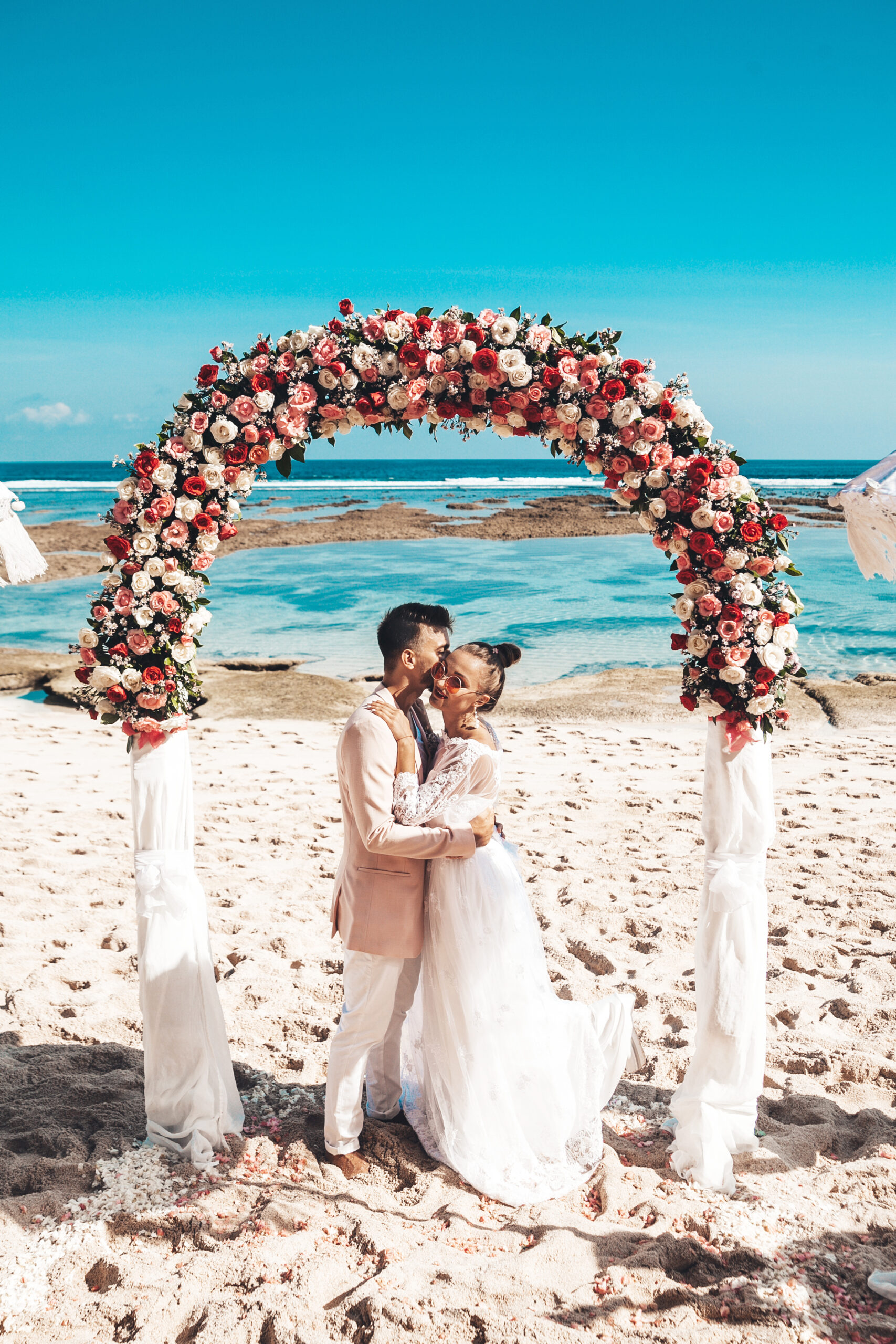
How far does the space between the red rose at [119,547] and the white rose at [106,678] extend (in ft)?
1.68

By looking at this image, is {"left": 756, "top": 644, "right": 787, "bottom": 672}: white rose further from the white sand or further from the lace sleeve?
the white sand

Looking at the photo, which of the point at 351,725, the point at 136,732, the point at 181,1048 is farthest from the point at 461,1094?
the point at 136,732

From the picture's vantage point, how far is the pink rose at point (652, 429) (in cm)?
390

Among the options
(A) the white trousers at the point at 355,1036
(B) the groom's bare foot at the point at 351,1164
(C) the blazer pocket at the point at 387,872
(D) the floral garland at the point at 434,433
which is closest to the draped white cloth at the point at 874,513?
(D) the floral garland at the point at 434,433

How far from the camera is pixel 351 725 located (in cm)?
372

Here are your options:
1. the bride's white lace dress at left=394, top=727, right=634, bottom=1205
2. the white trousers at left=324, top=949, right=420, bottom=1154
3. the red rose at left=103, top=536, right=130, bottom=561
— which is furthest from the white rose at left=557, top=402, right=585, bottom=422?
the white trousers at left=324, top=949, right=420, bottom=1154

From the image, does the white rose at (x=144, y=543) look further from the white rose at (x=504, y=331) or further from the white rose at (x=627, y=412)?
the white rose at (x=627, y=412)

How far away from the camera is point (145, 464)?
13.2 ft

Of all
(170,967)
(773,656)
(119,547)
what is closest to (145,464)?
(119,547)

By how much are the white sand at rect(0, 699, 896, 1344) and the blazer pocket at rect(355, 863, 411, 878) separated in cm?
125

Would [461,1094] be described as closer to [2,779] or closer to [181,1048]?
[181,1048]

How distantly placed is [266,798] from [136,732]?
200 inches

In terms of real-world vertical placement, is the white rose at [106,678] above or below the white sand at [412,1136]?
above

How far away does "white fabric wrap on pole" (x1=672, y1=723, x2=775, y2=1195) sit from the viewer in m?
3.99
